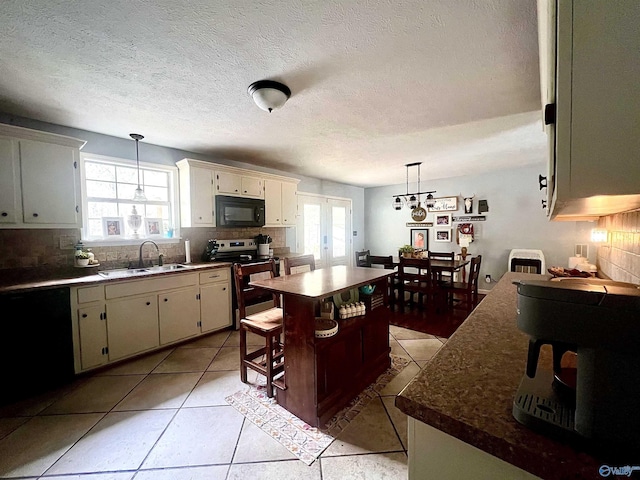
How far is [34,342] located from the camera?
2.18 m

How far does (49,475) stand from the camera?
4.94 ft

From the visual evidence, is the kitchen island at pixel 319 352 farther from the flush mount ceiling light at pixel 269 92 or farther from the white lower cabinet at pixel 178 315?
the white lower cabinet at pixel 178 315

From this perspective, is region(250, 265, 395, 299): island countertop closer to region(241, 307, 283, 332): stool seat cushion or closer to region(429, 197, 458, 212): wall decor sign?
region(241, 307, 283, 332): stool seat cushion

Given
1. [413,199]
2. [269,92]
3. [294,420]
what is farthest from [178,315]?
[413,199]

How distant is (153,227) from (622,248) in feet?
14.8

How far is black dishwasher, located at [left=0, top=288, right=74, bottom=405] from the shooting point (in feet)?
6.79

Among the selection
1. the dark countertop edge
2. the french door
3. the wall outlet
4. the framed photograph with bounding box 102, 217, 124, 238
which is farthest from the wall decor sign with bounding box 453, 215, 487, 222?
the wall outlet

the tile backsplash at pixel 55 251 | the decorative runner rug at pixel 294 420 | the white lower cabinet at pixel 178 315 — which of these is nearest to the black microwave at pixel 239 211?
the tile backsplash at pixel 55 251

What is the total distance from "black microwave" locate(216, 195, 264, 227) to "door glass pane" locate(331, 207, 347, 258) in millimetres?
2390

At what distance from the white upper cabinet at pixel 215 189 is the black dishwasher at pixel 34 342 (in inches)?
62.8

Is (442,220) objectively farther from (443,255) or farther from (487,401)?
(487,401)

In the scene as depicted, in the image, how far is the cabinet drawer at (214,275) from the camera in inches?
131

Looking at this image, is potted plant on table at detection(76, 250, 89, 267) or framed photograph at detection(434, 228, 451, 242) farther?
framed photograph at detection(434, 228, 451, 242)

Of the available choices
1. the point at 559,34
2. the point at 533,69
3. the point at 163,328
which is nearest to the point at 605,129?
the point at 559,34
